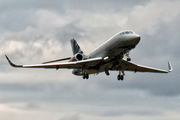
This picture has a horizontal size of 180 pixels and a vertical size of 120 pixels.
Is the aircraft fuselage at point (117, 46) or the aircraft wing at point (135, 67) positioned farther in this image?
the aircraft wing at point (135, 67)

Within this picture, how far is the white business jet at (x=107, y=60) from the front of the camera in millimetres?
47219

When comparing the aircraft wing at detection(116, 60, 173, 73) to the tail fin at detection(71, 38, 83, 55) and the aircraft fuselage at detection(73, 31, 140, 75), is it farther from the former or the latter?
the tail fin at detection(71, 38, 83, 55)

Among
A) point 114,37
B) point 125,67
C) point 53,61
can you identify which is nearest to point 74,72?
point 53,61

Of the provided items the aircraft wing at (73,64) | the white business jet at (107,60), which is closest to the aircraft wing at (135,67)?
the white business jet at (107,60)

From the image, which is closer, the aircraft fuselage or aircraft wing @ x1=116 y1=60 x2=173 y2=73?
the aircraft fuselage

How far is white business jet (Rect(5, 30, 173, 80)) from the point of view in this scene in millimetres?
47219

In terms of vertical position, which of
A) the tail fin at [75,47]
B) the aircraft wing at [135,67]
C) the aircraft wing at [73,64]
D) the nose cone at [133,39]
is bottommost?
the aircraft wing at [73,64]

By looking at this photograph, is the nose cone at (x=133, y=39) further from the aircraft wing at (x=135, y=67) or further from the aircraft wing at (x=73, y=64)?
the aircraft wing at (x=135, y=67)

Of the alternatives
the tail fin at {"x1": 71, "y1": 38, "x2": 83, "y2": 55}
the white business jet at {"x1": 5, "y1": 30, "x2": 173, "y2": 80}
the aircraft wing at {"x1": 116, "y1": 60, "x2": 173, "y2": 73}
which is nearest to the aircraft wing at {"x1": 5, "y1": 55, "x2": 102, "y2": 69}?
A: the white business jet at {"x1": 5, "y1": 30, "x2": 173, "y2": 80}

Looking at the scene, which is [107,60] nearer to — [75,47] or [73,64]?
[73,64]

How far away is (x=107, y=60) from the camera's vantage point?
167 ft

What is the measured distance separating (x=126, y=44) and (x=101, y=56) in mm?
5505

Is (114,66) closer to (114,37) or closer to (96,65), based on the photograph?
(96,65)

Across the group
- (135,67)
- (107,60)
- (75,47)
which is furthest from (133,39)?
(75,47)
